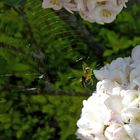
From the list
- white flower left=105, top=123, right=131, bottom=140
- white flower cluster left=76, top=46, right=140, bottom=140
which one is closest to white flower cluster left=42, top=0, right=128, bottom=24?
white flower cluster left=76, top=46, right=140, bottom=140

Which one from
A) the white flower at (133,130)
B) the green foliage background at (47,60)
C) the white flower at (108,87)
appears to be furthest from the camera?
the green foliage background at (47,60)

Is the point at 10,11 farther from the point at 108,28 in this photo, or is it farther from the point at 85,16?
the point at 85,16

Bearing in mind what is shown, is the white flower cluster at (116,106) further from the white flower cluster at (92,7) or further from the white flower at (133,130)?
the white flower cluster at (92,7)

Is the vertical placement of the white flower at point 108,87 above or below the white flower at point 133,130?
above

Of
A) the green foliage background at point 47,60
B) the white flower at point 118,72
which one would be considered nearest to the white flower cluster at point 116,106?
the white flower at point 118,72

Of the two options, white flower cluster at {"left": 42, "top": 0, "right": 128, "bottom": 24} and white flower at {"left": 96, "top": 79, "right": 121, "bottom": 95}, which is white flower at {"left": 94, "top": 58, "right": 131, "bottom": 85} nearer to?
white flower at {"left": 96, "top": 79, "right": 121, "bottom": 95}

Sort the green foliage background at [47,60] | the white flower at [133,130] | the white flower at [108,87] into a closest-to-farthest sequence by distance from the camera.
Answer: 1. the white flower at [133,130]
2. the white flower at [108,87]
3. the green foliage background at [47,60]

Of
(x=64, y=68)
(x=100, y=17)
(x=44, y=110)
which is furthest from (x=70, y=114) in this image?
(x=100, y=17)
